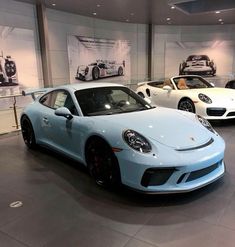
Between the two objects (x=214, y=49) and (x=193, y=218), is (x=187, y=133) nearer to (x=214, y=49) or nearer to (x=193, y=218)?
(x=193, y=218)

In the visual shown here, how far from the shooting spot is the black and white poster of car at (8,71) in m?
8.33

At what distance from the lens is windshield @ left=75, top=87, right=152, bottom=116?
3.24m

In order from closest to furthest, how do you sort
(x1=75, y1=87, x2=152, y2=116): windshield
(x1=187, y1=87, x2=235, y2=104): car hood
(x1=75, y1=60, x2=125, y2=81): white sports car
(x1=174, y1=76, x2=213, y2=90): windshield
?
(x1=75, y1=87, x2=152, y2=116): windshield < (x1=187, y1=87, x2=235, y2=104): car hood < (x1=174, y1=76, x2=213, y2=90): windshield < (x1=75, y1=60, x2=125, y2=81): white sports car

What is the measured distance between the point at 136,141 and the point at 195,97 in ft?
12.0

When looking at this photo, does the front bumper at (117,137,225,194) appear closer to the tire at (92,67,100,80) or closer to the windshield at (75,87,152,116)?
the windshield at (75,87,152,116)

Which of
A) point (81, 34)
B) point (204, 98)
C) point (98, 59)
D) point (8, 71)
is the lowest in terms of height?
point (204, 98)

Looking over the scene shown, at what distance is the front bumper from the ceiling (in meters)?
7.41

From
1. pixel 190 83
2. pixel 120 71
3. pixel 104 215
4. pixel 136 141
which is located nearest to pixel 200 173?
pixel 136 141

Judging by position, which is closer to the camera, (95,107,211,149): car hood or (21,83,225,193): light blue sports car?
(21,83,225,193): light blue sports car

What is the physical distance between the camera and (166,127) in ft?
9.11

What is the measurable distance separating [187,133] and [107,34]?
34.5ft

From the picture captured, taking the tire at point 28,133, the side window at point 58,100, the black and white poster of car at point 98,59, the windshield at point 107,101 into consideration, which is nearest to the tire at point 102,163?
the windshield at point 107,101

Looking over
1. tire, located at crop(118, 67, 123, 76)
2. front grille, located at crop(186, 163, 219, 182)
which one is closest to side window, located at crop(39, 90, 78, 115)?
front grille, located at crop(186, 163, 219, 182)

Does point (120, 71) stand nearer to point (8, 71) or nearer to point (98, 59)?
point (98, 59)
